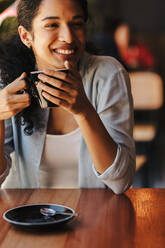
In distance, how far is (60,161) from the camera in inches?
64.9

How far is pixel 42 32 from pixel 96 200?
1.95 feet

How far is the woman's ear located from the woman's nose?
145mm

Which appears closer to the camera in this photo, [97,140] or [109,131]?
[97,140]

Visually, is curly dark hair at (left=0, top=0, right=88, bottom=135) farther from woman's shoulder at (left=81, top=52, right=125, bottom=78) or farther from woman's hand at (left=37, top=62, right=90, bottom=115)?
woman's hand at (left=37, top=62, right=90, bottom=115)

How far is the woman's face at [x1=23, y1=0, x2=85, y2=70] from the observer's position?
1.42m

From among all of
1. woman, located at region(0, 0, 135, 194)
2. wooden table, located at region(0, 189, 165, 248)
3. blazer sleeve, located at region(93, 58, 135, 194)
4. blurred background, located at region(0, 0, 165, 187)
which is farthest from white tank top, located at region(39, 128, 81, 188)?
blurred background, located at region(0, 0, 165, 187)

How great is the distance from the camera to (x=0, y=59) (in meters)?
1.65

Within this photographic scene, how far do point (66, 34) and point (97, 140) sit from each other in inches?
14.5

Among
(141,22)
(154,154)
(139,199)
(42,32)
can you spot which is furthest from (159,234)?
(141,22)

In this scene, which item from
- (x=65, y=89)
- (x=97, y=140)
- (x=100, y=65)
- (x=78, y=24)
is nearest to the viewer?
(x=65, y=89)

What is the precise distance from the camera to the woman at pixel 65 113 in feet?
4.13

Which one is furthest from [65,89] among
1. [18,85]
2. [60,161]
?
[60,161]

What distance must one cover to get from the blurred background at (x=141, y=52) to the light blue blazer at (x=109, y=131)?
29 cm

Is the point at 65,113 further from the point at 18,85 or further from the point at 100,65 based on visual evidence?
the point at 18,85
